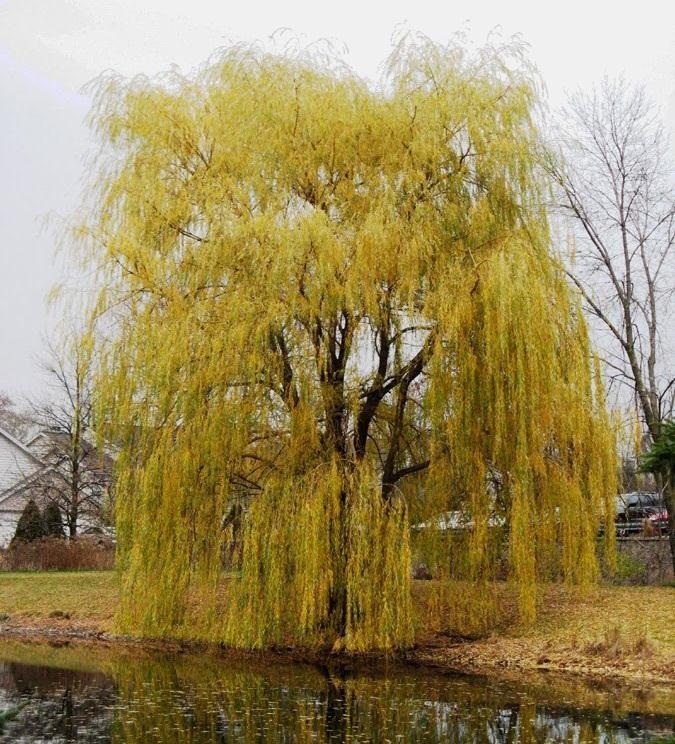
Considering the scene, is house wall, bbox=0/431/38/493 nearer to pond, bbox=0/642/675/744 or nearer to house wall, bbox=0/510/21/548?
house wall, bbox=0/510/21/548

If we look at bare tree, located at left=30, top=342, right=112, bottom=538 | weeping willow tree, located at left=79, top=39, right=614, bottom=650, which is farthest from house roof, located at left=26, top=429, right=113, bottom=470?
weeping willow tree, located at left=79, top=39, right=614, bottom=650

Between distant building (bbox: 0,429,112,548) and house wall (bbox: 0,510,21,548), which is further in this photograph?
house wall (bbox: 0,510,21,548)

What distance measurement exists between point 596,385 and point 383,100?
237 inches

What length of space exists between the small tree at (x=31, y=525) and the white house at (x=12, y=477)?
502 centimetres

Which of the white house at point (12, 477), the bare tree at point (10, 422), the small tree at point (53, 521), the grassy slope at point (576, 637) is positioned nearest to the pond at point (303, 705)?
the grassy slope at point (576, 637)

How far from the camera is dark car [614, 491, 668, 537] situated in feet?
74.5

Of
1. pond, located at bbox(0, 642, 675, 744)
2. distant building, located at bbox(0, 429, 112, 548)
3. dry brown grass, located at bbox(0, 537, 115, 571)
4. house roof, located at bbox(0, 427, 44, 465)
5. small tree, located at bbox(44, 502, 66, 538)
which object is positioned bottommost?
pond, located at bbox(0, 642, 675, 744)

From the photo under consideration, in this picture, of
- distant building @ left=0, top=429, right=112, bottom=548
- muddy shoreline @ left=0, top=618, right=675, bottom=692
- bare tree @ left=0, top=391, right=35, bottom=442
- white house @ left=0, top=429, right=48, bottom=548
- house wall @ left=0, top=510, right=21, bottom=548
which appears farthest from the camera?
bare tree @ left=0, top=391, right=35, bottom=442

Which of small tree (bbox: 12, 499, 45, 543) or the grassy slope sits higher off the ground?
small tree (bbox: 12, 499, 45, 543)

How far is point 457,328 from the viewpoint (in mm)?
15094

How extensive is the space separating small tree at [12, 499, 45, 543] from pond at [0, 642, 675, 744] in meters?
16.6

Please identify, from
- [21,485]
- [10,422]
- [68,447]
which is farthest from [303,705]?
[10,422]

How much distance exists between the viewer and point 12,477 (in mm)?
40312

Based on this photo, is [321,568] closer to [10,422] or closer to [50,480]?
[50,480]
